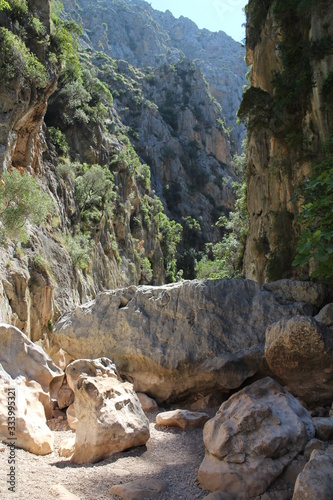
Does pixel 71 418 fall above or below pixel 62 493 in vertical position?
below

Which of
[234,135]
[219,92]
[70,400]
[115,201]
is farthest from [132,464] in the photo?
[219,92]

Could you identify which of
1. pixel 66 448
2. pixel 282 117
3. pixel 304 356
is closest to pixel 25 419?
pixel 66 448

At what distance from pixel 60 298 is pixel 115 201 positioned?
16.3 meters

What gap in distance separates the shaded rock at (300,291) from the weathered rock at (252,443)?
4.02 meters

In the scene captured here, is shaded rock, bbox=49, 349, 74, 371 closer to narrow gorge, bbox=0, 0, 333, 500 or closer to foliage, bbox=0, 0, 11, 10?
narrow gorge, bbox=0, 0, 333, 500

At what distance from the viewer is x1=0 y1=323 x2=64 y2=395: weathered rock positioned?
688 cm

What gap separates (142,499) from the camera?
4.45 metres

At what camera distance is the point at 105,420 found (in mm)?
5906

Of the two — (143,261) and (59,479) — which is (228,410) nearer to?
(59,479)

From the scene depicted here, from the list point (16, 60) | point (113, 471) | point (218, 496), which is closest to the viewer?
point (218, 496)

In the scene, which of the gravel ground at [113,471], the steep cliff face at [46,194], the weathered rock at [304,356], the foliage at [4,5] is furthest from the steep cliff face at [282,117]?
the foliage at [4,5]

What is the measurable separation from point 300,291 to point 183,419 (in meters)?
4.00

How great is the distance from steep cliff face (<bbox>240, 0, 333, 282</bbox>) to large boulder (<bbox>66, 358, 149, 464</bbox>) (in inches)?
282

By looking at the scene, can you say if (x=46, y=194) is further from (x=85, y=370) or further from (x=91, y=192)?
(x=91, y=192)
